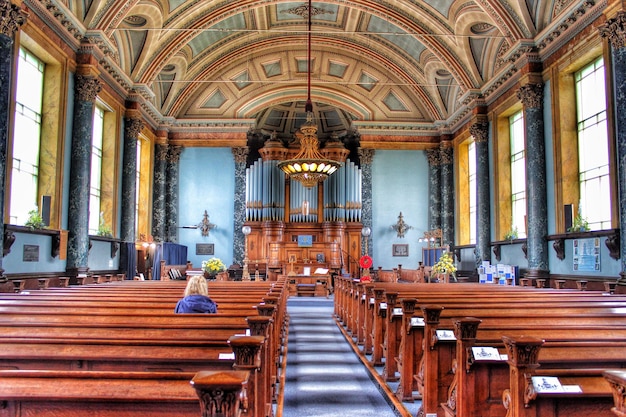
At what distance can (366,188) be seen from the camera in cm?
2061

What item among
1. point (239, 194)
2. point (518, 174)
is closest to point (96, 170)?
point (239, 194)

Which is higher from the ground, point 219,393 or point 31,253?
point 31,253

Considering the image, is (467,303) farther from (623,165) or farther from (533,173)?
(533,173)

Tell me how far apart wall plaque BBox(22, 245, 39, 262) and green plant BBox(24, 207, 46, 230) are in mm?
393

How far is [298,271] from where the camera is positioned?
1869cm

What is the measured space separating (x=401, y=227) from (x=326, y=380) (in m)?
14.7

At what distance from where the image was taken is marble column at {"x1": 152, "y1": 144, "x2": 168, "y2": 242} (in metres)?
18.9

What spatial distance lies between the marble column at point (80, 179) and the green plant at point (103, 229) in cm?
173

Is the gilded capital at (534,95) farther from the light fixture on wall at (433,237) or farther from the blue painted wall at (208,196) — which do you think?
the blue painted wall at (208,196)

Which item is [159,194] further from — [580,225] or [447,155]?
[580,225]

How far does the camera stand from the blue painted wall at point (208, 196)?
20031 mm

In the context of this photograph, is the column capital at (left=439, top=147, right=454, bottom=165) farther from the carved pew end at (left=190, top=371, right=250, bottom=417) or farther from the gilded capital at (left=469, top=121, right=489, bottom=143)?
the carved pew end at (left=190, top=371, right=250, bottom=417)

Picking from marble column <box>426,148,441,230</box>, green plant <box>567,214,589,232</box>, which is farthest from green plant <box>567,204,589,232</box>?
marble column <box>426,148,441,230</box>

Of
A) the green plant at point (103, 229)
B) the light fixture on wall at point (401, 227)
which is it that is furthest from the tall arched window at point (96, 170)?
the light fixture on wall at point (401, 227)
